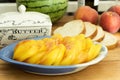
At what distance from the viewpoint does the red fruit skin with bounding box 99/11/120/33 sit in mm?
947

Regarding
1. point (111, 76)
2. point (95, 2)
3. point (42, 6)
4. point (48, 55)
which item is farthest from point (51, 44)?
point (95, 2)

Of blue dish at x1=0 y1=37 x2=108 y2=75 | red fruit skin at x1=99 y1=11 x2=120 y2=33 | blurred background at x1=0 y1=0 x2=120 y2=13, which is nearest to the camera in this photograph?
blue dish at x1=0 y1=37 x2=108 y2=75

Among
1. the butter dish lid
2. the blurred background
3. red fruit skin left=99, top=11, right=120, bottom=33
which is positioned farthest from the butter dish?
the blurred background

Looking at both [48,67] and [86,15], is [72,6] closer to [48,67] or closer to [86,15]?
[86,15]

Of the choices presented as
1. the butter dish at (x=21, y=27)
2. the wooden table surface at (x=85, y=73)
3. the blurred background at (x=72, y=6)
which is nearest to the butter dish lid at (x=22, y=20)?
the butter dish at (x=21, y=27)

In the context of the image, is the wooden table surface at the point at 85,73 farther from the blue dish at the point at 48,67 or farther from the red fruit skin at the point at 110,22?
the red fruit skin at the point at 110,22

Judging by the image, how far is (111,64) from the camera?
74 cm

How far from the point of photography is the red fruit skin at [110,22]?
95 cm

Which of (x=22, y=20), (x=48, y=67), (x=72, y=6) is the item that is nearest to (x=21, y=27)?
(x=22, y=20)

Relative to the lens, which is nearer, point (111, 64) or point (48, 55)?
point (48, 55)

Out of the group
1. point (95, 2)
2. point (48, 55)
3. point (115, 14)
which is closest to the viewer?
point (48, 55)

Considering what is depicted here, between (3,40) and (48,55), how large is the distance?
24 centimetres

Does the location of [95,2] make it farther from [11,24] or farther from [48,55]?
[48,55]

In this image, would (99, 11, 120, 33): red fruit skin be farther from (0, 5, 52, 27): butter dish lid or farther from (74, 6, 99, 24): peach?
(0, 5, 52, 27): butter dish lid
